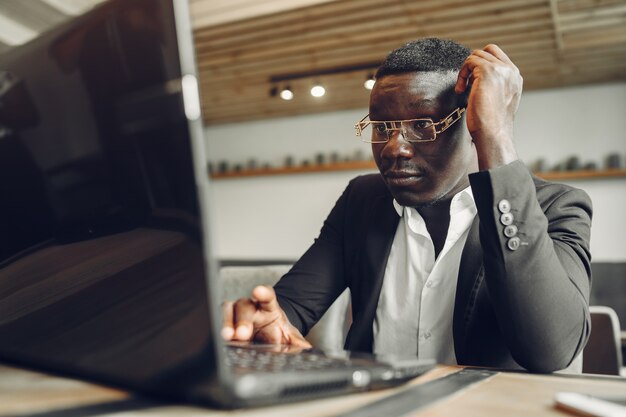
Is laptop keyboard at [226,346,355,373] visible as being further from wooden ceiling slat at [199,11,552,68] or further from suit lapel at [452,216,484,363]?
wooden ceiling slat at [199,11,552,68]

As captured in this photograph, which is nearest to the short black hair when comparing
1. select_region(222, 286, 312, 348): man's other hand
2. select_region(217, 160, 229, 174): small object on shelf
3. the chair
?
select_region(222, 286, 312, 348): man's other hand

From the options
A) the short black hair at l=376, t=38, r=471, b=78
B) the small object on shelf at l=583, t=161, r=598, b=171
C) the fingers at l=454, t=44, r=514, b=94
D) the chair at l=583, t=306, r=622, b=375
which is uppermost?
the small object on shelf at l=583, t=161, r=598, b=171

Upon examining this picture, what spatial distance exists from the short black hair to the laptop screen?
0.88 m

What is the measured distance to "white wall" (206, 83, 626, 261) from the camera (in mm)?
5957

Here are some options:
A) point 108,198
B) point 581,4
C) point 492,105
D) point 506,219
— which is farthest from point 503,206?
point 581,4

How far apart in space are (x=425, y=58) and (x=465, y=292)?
56 cm

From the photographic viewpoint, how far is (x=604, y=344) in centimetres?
145

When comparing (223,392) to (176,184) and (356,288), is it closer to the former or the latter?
(176,184)

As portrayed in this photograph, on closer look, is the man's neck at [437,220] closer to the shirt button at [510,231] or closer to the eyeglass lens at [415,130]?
the eyeglass lens at [415,130]

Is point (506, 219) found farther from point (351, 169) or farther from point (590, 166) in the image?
point (351, 169)

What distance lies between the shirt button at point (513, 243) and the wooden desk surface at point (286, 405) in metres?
0.22

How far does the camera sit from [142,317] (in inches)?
19.1

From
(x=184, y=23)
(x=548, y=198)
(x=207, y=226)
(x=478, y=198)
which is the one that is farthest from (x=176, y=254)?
(x=548, y=198)

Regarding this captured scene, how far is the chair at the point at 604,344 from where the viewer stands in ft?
4.70
